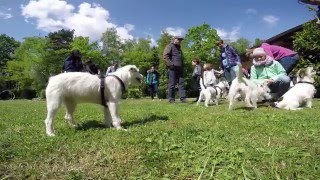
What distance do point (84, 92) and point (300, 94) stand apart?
6.71 meters

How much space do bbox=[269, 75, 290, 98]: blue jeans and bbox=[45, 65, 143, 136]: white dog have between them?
528 cm

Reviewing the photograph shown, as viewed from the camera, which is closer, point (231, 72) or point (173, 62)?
point (231, 72)

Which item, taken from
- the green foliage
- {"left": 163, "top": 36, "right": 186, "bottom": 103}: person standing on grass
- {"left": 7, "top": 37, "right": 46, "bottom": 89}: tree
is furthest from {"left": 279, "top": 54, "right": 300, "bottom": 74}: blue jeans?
{"left": 7, "top": 37, "right": 46, "bottom": 89}: tree

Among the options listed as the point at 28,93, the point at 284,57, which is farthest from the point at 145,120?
the point at 28,93

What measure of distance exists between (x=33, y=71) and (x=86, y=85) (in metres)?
64.2

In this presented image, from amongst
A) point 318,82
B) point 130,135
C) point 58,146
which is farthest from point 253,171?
point 318,82

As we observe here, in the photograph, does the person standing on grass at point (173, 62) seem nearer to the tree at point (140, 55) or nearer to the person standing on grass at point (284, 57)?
the person standing on grass at point (284, 57)

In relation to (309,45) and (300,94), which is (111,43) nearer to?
(309,45)

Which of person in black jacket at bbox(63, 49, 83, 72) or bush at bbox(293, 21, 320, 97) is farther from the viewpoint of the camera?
bush at bbox(293, 21, 320, 97)

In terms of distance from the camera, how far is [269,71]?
1167 cm

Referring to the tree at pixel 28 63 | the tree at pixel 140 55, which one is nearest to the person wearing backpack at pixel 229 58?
the tree at pixel 140 55

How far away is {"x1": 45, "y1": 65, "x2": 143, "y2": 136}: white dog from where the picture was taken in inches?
280

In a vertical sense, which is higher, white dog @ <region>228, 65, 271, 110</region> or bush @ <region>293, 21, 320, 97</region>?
Result: bush @ <region>293, 21, 320, 97</region>

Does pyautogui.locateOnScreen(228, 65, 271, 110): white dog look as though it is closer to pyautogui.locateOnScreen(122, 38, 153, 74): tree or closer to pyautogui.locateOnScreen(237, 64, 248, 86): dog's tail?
pyautogui.locateOnScreen(237, 64, 248, 86): dog's tail
